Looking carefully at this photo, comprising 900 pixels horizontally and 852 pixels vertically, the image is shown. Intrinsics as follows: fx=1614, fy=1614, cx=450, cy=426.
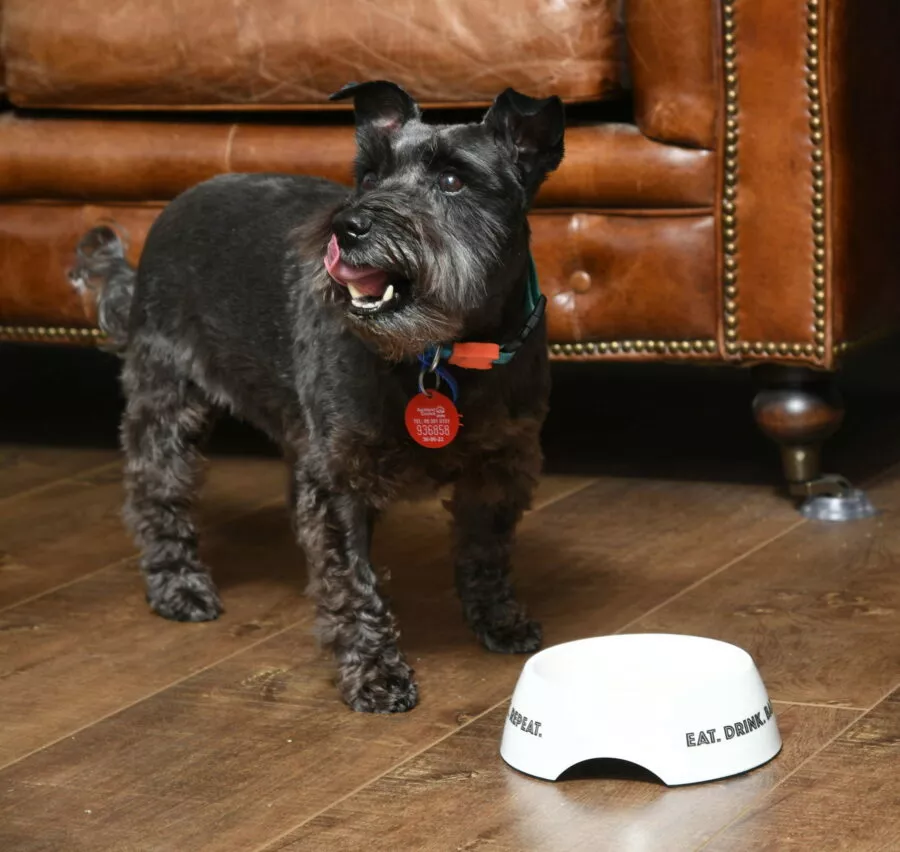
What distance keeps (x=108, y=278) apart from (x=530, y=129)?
3.13 ft

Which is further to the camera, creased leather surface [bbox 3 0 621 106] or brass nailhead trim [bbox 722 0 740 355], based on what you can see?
creased leather surface [bbox 3 0 621 106]

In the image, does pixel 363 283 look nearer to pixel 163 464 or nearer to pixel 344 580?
pixel 344 580

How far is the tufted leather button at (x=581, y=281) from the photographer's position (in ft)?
8.72

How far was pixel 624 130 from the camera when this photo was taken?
2586 millimetres

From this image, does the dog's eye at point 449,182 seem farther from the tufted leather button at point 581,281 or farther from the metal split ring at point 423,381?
the tufted leather button at point 581,281

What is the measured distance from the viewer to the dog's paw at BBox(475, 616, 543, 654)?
2.12 metres

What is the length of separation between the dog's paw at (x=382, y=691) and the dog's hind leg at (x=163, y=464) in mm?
458

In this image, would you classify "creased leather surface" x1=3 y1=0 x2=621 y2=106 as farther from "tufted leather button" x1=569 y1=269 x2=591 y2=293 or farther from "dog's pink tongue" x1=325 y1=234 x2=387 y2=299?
"dog's pink tongue" x1=325 y1=234 x2=387 y2=299

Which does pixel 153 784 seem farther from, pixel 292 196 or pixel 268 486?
pixel 268 486

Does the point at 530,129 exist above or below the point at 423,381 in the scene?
above

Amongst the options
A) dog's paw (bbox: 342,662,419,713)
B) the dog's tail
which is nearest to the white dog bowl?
dog's paw (bbox: 342,662,419,713)

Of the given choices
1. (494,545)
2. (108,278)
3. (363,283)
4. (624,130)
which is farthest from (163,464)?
(624,130)

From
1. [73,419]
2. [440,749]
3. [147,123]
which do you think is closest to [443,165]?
[440,749]

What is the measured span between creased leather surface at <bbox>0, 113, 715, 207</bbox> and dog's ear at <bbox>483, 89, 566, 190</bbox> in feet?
2.04
